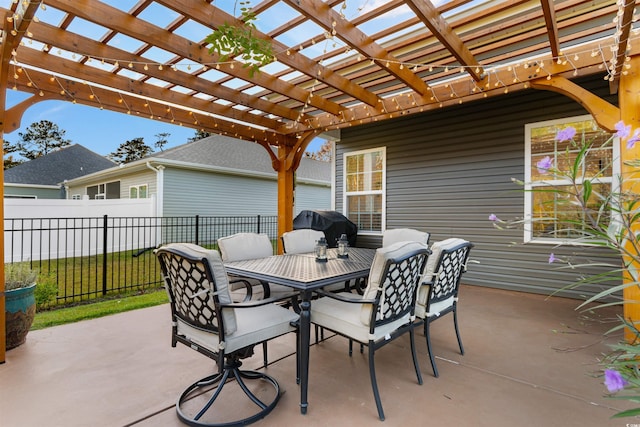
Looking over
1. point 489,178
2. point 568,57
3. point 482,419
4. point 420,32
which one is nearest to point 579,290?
point 489,178

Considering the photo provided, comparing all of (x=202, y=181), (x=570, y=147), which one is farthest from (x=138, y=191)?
(x=570, y=147)

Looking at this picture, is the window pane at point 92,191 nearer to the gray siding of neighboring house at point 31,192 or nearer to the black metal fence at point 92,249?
the gray siding of neighboring house at point 31,192

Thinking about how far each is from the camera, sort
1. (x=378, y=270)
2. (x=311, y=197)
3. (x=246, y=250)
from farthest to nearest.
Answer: (x=311, y=197), (x=246, y=250), (x=378, y=270)

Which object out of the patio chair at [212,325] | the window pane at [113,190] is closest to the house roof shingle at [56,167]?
the window pane at [113,190]

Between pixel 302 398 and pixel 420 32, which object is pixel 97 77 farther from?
pixel 302 398

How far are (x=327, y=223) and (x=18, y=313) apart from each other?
461 cm

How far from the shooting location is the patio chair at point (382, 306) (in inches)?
82.7

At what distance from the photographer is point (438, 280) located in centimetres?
271

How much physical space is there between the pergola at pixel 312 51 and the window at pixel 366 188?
2.32m

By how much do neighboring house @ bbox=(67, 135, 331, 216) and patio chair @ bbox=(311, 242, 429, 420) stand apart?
30.4ft

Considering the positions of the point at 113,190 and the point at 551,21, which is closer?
the point at 551,21

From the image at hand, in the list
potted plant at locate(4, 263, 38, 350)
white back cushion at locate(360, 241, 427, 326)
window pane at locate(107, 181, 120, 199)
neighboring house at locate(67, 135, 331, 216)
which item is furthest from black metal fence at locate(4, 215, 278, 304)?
white back cushion at locate(360, 241, 427, 326)

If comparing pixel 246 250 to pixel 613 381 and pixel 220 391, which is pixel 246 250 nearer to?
pixel 220 391

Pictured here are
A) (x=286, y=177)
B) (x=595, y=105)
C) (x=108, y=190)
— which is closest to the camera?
(x=595, y=105)
